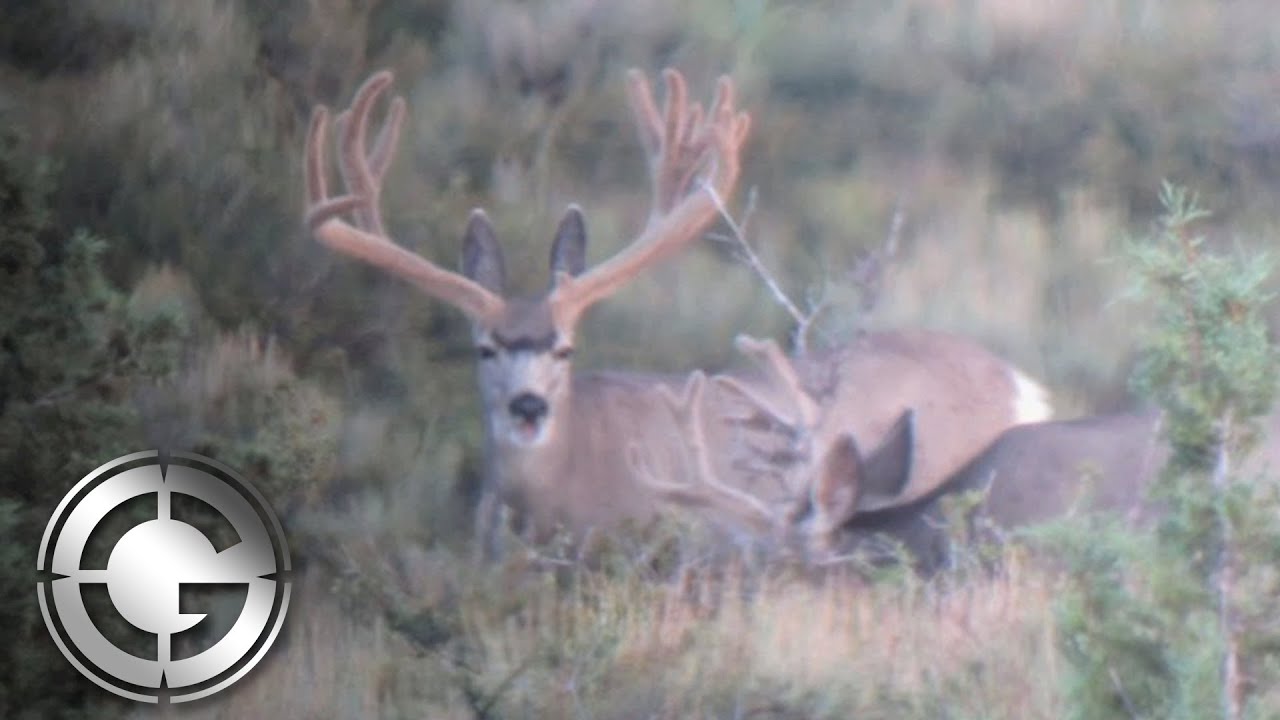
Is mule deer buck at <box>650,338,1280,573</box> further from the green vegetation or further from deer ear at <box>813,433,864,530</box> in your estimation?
the green vegetation

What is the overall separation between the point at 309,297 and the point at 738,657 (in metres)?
3.86

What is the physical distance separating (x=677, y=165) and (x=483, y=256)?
956 mm

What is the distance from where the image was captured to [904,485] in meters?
8.30

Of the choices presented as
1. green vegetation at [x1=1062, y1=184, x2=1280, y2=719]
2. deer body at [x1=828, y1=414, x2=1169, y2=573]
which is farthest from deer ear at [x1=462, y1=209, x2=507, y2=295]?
green vegetation at [x1=1062, y1=184, x2=1280, y2=719]

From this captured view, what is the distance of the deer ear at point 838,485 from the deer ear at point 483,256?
1982 mm

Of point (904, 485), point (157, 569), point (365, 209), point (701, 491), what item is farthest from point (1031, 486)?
point (157, 569)

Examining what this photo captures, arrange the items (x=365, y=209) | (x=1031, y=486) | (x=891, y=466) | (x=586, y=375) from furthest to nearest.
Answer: (x=586, y=375), (x=365, y=209), (x=1031, y=486), (x=891, y=466)

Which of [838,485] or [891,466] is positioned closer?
[838,485]

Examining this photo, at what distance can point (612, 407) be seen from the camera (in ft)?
31.7

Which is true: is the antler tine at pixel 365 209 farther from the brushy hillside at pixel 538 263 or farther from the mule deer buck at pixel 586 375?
the brushy hillside at pixel 538 263

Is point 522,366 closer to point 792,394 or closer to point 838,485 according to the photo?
point 792,394

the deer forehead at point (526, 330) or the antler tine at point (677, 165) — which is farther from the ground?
the antler tine at point (677, 165)

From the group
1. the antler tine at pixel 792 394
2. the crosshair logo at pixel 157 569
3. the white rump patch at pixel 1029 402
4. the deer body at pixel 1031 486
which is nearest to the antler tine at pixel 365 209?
the antler tine at pixel 792 394

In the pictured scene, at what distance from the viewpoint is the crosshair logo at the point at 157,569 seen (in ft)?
17.5
